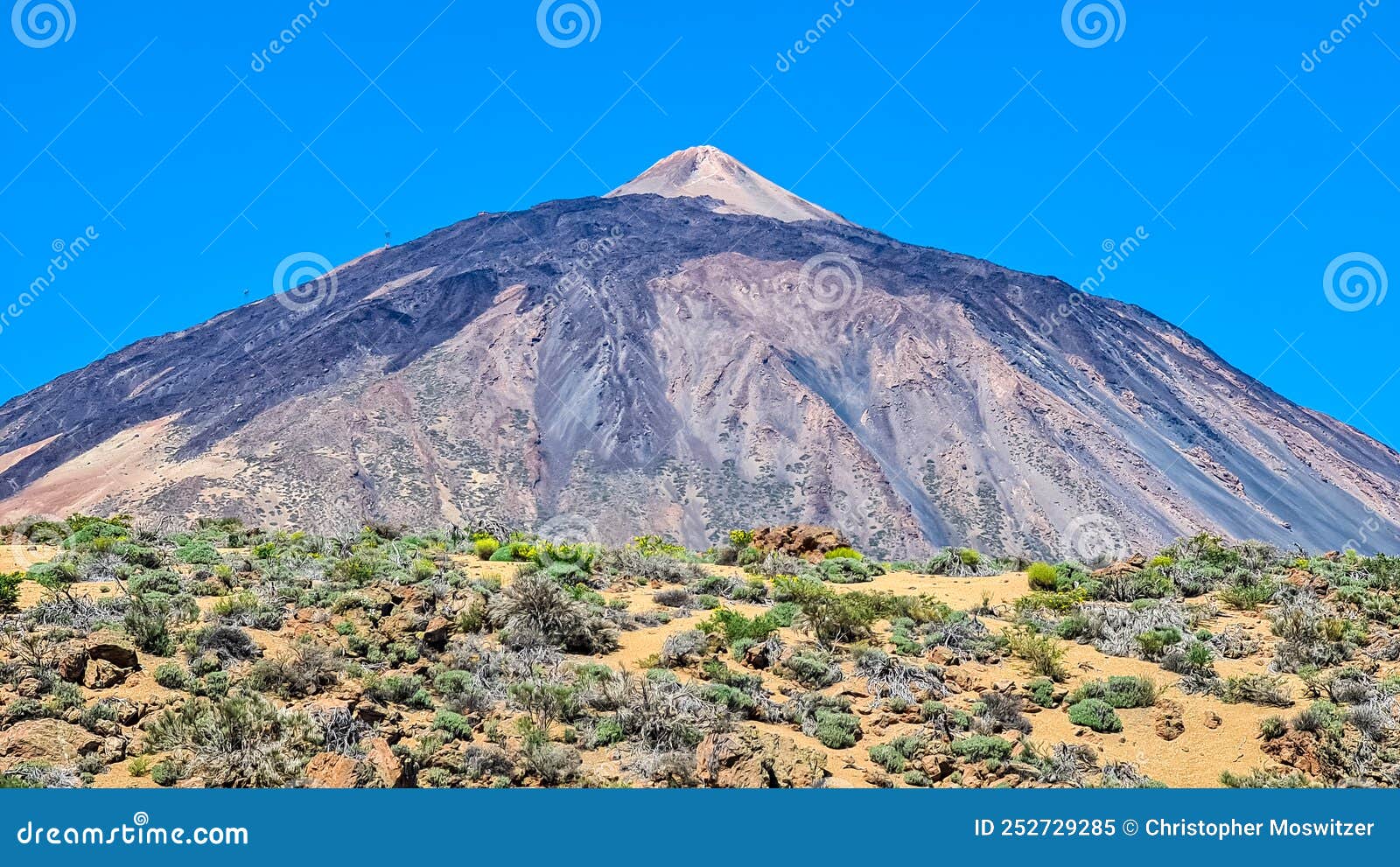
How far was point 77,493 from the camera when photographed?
263ft

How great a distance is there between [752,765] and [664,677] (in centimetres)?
294

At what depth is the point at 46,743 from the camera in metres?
10.4

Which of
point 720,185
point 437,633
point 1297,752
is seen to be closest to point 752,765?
point 437,633

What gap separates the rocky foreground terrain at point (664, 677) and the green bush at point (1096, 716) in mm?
64

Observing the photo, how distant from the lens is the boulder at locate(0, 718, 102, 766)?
1020 centimetres

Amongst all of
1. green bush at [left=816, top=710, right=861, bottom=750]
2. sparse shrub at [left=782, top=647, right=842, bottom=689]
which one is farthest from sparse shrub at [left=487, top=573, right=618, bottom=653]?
A: green bush at [left=816, top=710, right=861, bottom=750]

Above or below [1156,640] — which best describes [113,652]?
above

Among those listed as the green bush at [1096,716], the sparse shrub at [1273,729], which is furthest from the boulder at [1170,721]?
the sparse shrub at [1273,729]

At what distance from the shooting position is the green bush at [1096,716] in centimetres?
1280

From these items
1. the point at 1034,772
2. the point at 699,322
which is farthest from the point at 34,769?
the point at 699,322

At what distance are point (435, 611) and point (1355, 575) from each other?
1543 centimetres

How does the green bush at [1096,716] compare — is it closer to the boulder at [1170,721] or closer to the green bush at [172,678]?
the boulder at [1170,721]

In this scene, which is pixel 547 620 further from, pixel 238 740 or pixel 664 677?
pixel 238 740

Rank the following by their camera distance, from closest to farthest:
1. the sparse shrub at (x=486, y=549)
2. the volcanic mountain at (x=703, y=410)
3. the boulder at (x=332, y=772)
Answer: the boulder at (x=332, y=772), the sparse shrub at (x=486, y=549), the volcanic mountain at (x=703, y=410)
